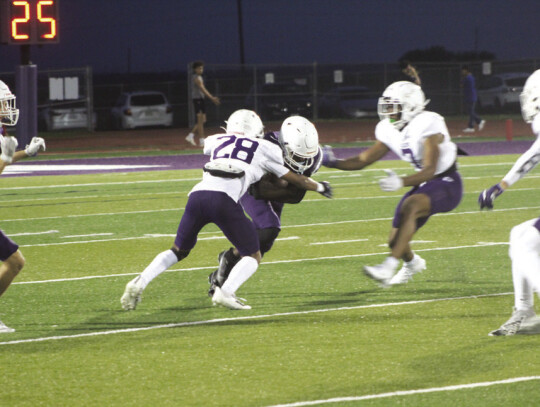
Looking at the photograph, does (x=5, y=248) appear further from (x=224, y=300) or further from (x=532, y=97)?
(x=532, y=97)

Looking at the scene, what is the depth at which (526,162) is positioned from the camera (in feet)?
22.7

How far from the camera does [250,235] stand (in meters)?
7.68

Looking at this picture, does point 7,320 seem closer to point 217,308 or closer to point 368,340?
point 217,308

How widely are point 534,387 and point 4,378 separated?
2.83 meters

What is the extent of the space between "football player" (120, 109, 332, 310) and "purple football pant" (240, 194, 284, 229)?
675 mm

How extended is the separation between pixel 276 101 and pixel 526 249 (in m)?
30.8

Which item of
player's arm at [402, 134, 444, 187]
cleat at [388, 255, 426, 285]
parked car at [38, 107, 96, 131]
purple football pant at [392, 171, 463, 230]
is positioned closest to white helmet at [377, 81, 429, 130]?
player's arm at [402, 134, 444, 187]

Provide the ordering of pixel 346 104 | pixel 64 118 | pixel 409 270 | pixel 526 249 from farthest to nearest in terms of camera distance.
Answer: pixel 346 104 < pixel 64 118 < pixel 409 270 < pixel 526 249

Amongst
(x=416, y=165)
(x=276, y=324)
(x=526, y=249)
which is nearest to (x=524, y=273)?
(x=526, y=249)

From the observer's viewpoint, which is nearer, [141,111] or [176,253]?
[176,253]

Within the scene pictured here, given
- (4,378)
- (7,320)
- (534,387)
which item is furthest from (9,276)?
(534,387)

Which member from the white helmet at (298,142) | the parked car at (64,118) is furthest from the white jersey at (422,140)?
the parked car at (64,118)

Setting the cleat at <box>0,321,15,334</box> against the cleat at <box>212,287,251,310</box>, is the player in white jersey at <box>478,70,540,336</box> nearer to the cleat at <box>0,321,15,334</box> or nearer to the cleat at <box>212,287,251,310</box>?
the cleat at <box>212,287,251,310</box>

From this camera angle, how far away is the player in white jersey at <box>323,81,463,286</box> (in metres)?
8.29
